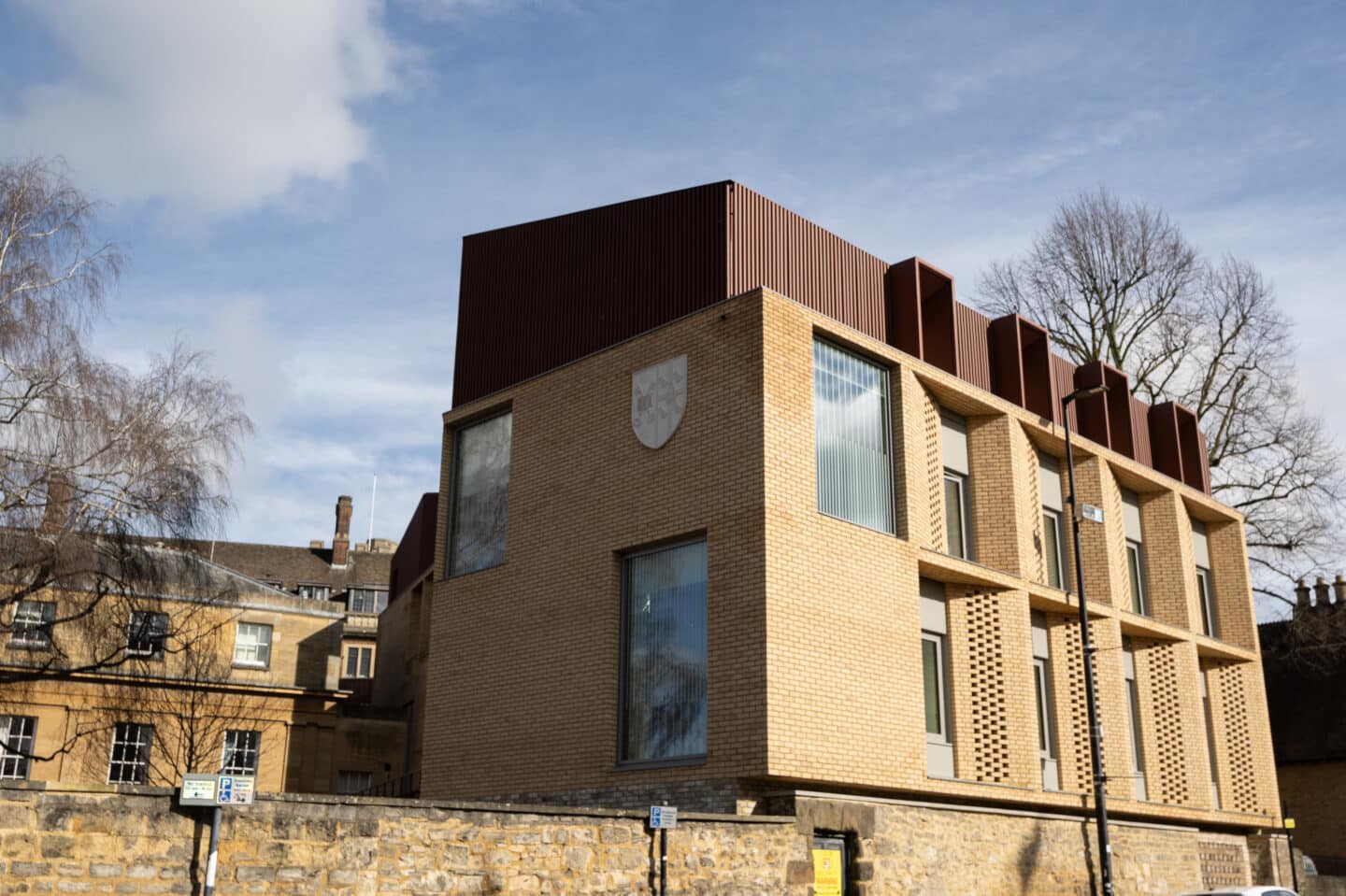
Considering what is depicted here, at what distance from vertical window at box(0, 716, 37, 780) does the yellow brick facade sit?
650 inches

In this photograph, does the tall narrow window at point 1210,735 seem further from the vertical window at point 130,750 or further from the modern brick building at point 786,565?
the vertical window at point 130,750

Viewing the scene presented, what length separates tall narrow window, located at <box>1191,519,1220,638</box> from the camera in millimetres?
28984

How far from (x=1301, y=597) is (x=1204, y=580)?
10590 mm

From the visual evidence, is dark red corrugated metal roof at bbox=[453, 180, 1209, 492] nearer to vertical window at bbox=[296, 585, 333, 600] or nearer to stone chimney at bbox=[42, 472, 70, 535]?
stone chimney at bbox=[42, 472, 70, 535]

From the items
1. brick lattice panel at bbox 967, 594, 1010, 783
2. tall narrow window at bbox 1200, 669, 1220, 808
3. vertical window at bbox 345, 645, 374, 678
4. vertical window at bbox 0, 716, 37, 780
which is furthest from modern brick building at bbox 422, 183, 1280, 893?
vertical window at bbox 345, 645, 374, 678

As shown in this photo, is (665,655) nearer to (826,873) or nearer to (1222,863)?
(826,873)

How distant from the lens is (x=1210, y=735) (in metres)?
27.4

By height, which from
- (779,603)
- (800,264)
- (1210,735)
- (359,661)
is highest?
(800,264)

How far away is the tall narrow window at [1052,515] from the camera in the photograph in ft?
→ 78.7

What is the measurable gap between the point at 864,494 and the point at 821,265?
384cm

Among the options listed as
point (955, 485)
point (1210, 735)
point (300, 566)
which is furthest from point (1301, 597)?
point (300, 566)

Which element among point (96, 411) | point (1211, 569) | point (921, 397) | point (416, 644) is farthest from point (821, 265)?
point (416, 644)

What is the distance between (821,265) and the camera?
67.5ft

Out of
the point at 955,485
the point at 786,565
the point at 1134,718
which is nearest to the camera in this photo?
the point at 786,565
